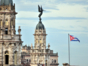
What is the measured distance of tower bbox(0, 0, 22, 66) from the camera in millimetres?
84188

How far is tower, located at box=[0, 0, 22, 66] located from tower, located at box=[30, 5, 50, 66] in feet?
228

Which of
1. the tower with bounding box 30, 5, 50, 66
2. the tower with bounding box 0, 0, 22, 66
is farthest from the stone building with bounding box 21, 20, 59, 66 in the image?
the tower with bounding box 0, 0, 22, 66

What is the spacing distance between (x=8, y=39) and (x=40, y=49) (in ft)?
248

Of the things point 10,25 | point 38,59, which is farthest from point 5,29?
point 38,59

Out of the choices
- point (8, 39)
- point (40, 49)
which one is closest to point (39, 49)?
point (40, 49)

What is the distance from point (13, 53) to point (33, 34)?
78082mm

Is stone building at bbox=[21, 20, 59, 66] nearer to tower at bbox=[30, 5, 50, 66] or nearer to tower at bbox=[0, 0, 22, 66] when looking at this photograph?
tower at bbox=[30, 5, 50, 66]

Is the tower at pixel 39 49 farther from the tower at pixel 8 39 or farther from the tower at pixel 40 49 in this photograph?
the tower at pixel 8 39

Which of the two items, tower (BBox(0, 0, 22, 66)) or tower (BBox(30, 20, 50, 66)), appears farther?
tower (BBox(30, 20, 50, 66))

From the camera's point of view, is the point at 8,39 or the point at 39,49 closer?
the point at 8,39

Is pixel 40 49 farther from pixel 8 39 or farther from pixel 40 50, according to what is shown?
pixel 8 39

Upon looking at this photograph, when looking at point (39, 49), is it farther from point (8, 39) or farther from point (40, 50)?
point (8, 39)

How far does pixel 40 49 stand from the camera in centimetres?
15975

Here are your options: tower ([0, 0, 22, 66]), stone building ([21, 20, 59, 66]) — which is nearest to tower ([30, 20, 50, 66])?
stone building ([21, 20, 59, 66])
